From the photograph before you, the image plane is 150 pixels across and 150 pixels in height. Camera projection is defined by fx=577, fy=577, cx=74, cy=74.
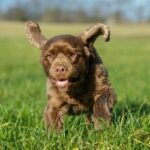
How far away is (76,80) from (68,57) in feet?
0.92

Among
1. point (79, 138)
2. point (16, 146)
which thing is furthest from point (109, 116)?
point (16, 146)

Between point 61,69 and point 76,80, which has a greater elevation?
point 61,69

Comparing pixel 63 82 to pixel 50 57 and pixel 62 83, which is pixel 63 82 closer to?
pixel 62 83

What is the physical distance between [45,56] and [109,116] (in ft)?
2.92

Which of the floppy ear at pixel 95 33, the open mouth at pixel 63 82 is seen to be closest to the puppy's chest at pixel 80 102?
the open mouth at pixel 63 82

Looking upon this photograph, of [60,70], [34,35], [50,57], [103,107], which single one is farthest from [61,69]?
[34,35]

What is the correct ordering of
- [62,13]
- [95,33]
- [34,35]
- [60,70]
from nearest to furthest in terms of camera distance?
[60,70], [95,33], [34,35], [62,13]

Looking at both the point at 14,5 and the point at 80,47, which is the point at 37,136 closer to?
the point at 80,47

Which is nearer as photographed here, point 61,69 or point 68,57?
point 61,69

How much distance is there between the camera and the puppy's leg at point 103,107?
19.0 ft

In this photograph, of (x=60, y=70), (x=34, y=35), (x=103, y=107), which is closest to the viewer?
(x=60, y=70)

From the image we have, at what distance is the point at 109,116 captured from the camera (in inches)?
229

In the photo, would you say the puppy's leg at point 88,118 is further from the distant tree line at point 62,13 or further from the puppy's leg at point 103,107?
the distant tree line at point 62,13

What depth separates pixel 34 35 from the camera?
6.40 meters
